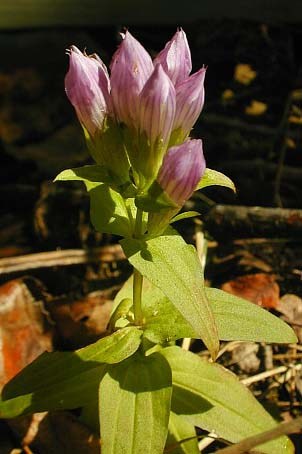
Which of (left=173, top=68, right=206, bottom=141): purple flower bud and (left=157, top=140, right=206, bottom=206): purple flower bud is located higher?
(left=173, top=68, right=206, bottom=141): purple flower bud

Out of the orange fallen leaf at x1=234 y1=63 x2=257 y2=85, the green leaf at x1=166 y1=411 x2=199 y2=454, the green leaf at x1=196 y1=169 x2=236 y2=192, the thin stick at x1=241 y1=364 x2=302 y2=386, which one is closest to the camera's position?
the green leaf at x1=196 y1=169 x2=236 y2=192

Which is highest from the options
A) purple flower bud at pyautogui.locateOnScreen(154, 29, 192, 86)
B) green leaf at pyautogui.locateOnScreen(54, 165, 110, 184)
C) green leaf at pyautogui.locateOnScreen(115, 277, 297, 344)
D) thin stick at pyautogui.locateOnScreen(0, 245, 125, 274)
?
purple flower bud at pyautogui.locateOnScreen(154, 29, 192, 86)

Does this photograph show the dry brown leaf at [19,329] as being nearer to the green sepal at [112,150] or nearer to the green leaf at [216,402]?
the green leaf at [216,402]

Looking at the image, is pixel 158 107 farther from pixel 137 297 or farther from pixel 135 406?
pixel 135 406

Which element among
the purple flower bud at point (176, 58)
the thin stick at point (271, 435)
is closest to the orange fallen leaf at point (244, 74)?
the purple flower bud at point (176, 58)

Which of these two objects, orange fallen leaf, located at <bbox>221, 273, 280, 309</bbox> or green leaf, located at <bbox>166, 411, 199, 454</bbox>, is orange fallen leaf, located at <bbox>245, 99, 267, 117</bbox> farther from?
green leaf, located at <bbox>166, 411, 199, 454</bbox>

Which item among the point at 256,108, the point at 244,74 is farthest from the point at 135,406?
the point at 244,74

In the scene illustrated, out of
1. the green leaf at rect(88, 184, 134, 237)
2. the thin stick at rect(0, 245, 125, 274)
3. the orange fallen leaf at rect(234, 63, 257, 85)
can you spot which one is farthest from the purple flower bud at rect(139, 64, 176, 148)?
the orange fallen leaf at rect(234, 63, 257, 85)
